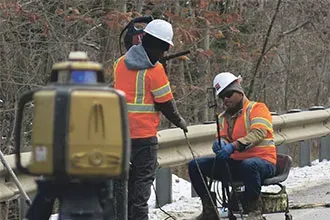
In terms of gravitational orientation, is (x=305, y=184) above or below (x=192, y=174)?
below

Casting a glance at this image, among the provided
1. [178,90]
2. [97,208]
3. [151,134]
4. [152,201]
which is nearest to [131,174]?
[151,134]

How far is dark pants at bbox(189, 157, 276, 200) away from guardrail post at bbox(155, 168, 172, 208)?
1020 mm

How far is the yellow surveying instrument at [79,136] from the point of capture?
3.88 m

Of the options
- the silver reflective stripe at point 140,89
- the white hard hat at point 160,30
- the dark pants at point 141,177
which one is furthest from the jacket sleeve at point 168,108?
the white hard hat at point 160,30

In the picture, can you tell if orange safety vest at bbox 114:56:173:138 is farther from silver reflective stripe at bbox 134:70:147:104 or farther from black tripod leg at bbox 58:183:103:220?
black tripod leg at bbox 58:183:103:220

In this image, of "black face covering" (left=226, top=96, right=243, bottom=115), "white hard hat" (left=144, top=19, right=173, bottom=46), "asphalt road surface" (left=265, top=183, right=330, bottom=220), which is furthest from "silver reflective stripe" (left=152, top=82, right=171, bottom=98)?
"asphalt road surface" (left=265, top=183, right=330, bottom=220)

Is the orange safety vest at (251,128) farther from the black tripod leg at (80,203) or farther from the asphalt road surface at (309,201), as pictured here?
the black tripod leg at (80,203)

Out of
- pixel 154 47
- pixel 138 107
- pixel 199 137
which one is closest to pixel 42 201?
pixel 138 107

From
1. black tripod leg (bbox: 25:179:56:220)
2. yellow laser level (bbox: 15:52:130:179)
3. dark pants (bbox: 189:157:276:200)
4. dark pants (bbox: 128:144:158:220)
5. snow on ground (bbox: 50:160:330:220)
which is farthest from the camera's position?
snow on ground (bbox: 50:160:330:220)

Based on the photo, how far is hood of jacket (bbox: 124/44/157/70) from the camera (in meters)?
7.51

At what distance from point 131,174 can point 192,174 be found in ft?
4.03

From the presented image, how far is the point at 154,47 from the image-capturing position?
753cm

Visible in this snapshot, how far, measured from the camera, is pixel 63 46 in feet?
39.1

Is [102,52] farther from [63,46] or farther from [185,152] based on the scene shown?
[185,152]
